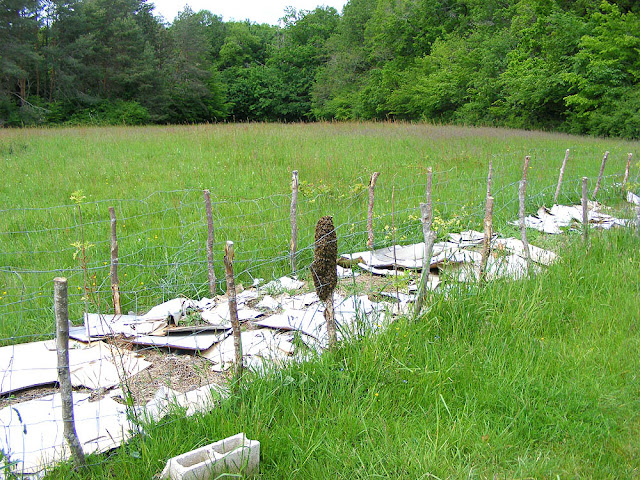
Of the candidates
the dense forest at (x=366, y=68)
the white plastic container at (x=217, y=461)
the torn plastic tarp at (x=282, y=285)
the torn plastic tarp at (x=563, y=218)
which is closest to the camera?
the white plastic container at (x=217, y=461)

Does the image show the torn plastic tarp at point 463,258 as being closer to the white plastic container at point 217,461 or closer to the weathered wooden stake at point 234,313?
the weathered wooden stake at point 234,313

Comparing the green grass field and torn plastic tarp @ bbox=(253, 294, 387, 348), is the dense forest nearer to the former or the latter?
the green grass field

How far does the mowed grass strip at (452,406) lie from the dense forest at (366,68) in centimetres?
2376

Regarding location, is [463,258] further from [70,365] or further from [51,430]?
[51,430]

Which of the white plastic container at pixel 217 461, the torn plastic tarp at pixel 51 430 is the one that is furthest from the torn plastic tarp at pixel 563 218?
the torn plastic tarp at pixel 51 430

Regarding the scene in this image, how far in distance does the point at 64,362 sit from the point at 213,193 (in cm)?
713

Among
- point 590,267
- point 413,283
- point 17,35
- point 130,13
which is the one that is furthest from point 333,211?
point 130,13

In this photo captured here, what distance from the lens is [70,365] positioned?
3982 mm

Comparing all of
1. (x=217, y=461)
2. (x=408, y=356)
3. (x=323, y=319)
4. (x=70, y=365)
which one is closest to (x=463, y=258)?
(x=323, y=319)

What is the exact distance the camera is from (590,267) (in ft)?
17.9

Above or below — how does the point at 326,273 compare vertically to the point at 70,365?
above

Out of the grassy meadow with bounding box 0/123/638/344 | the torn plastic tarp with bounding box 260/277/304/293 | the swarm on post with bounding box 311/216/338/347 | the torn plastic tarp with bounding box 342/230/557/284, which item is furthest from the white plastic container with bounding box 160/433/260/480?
the torn plastic tarp with bounding box 260/277/304/293

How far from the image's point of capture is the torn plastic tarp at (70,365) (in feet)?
12.2

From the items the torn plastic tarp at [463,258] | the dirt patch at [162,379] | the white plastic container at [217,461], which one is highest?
the torn plastic tarp at [463,258]
